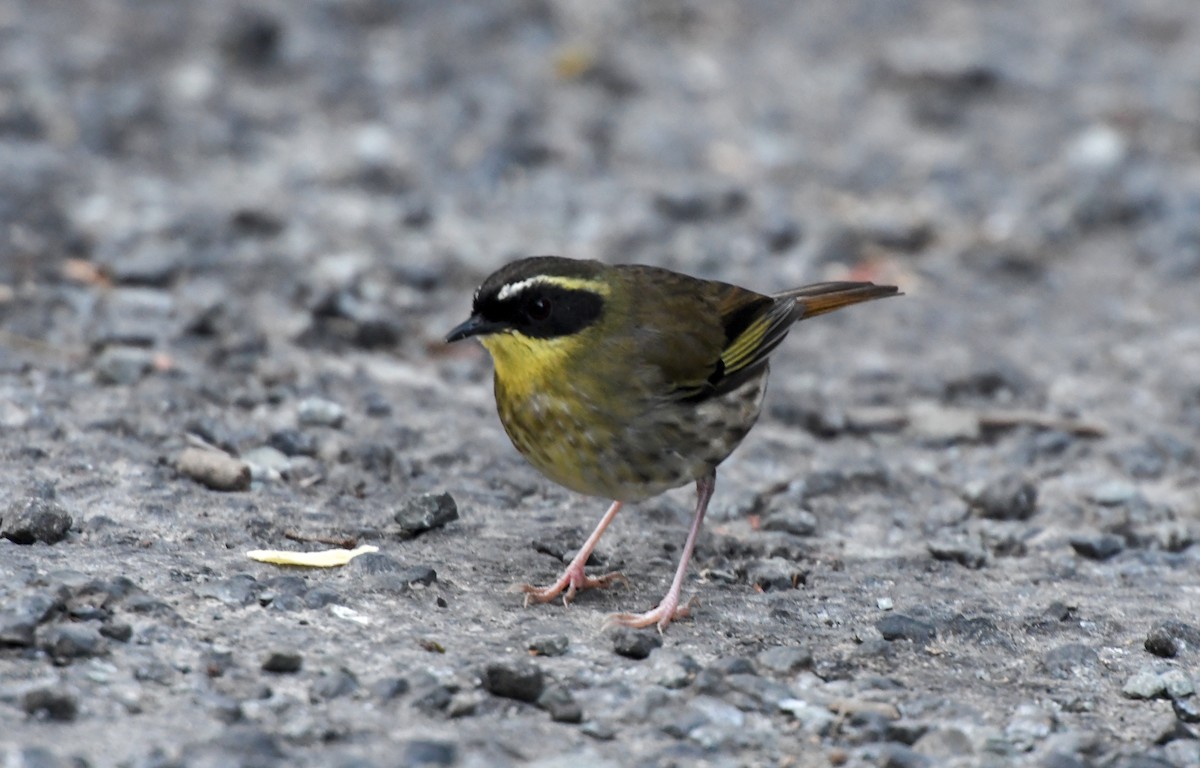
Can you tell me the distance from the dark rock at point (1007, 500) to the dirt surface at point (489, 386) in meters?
0.02

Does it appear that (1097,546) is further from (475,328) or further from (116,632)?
(116,632)

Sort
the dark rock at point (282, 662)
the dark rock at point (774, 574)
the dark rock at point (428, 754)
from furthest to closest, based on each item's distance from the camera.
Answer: the dark rock at point (774, 574) → the dark rock at point (282, 662) → the dark rock at point (428, 754)

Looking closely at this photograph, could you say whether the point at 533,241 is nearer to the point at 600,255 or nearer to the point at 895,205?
the point at 600,255

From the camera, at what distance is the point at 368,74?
477 inches

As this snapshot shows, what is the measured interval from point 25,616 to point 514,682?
1.54m

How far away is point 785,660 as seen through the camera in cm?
544

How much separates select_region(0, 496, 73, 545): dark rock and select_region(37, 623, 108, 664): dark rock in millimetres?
873

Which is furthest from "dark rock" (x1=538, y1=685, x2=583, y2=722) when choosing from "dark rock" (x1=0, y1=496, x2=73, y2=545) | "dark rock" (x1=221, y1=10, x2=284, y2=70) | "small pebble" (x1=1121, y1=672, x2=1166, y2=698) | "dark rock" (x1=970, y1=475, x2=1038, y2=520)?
"dark rock" (x1=221, y1=10, x2=284, y2=70)

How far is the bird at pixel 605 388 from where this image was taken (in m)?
6.02

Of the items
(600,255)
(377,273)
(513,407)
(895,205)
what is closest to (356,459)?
(513,407)

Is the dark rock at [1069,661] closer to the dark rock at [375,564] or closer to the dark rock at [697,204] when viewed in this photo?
the dark rock at [375,564]

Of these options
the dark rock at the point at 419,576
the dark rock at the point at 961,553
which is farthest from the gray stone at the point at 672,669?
the dark rock at the point at 961,553

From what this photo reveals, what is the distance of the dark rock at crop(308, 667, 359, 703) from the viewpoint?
4895mm

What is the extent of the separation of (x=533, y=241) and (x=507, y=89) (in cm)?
207
